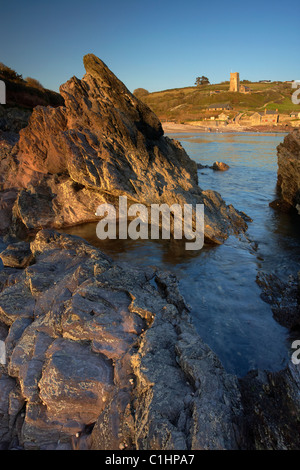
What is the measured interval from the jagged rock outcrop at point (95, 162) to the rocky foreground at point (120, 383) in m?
7.50

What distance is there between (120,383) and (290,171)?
21152 mm

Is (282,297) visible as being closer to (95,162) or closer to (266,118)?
(95,162)

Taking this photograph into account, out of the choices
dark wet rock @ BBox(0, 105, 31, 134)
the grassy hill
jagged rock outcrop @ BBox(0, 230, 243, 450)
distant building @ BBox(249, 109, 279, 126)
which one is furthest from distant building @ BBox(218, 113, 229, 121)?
jagged rock outcrop @ BBox(0, 230, 243, 450)

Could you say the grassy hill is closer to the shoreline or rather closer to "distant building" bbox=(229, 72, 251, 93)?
"distant building" bbox=(229, 72, 251, 93)

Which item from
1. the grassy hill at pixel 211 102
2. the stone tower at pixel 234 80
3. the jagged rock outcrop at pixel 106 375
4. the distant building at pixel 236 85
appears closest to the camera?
the jagged rock outcrop at pixel 106 375

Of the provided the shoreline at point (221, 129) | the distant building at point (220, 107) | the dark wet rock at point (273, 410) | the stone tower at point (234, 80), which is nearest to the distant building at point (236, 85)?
the stone tower at point (234, 80)

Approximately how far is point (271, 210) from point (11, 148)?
20393mm

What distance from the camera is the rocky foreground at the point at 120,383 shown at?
4.64 m

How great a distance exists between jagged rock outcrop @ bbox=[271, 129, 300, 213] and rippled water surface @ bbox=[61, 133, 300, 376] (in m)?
1.65

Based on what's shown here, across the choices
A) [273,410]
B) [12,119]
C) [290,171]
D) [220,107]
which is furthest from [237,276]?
[220,107]

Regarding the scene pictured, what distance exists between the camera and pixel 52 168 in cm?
1712

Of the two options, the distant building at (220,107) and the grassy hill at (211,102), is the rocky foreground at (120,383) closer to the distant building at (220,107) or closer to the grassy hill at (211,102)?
the grassy hill at (211,102)

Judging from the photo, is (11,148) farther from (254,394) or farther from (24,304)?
(254,394)

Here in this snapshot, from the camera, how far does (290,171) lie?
70.1ft
